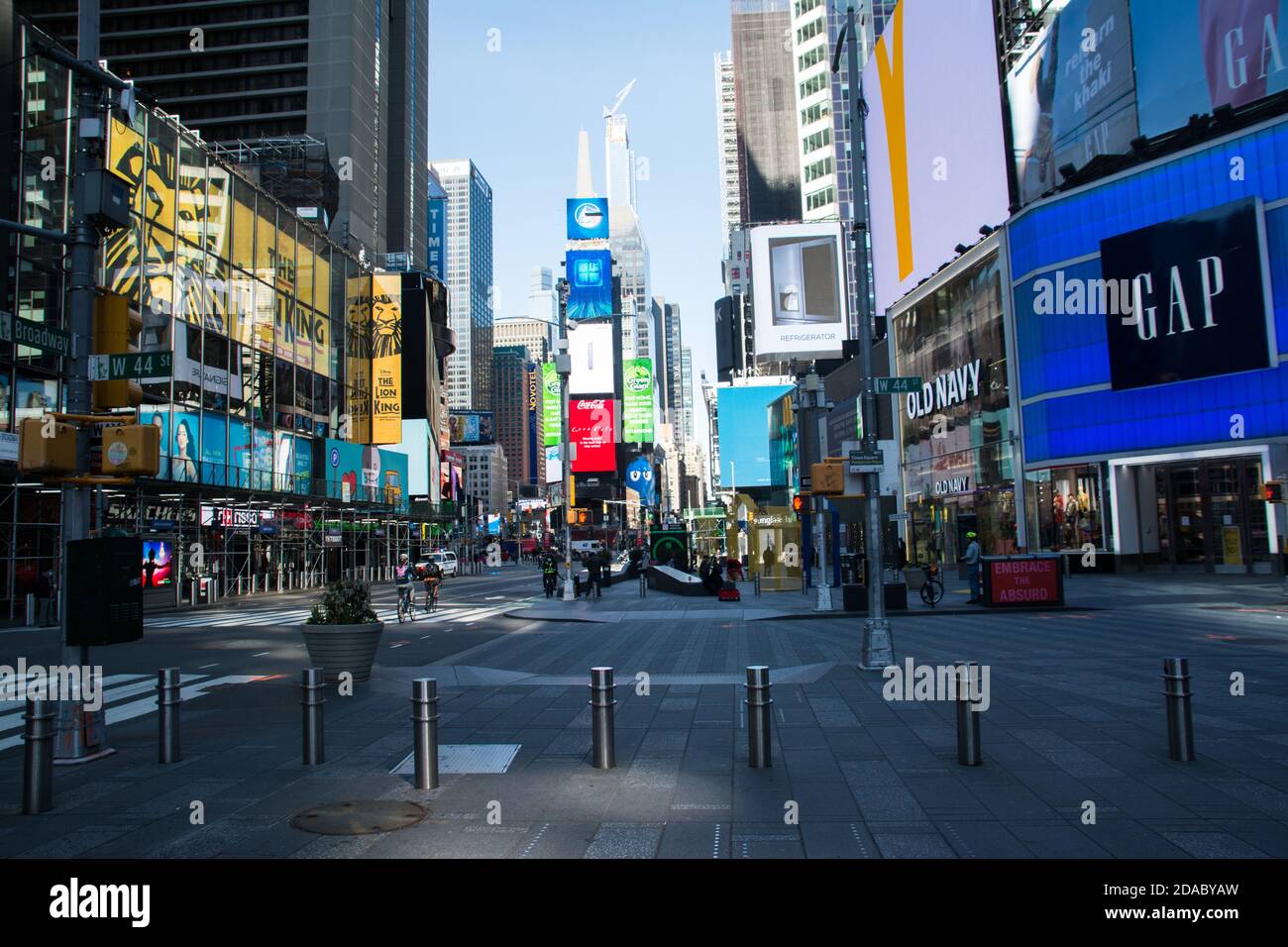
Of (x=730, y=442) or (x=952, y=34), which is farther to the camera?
(x=730, y=442)

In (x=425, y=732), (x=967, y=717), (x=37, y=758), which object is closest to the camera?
(x=37, y=758)

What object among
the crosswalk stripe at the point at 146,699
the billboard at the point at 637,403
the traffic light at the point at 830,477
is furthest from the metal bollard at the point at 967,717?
the billboard at the point at 637,403

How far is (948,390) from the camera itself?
53219mm

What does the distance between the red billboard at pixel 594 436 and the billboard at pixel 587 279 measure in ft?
74.4

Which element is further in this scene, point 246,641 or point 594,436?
point 594,436

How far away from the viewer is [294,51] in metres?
87.1

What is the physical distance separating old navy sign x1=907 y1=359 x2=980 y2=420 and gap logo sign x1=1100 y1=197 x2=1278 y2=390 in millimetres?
9967

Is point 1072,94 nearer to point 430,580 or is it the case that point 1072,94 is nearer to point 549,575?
point 549,575

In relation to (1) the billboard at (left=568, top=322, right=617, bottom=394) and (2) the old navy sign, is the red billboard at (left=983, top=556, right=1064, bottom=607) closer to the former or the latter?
(2) the old navy sign

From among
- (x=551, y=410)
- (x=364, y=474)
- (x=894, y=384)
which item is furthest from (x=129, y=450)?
(x=551, y=410)

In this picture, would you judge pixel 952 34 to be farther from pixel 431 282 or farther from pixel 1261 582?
pixel 431 282

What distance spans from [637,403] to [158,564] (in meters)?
163

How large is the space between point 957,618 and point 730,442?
10091cm

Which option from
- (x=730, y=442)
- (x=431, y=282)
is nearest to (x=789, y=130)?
(x=730, y=442)
